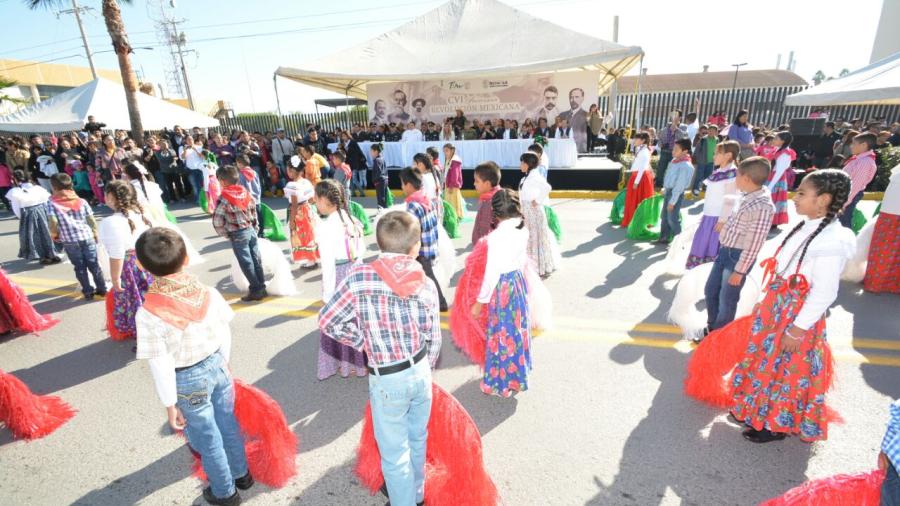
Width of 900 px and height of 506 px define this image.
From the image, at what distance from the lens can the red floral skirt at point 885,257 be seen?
5.36m

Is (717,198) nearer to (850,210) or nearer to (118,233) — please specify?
(850,210)

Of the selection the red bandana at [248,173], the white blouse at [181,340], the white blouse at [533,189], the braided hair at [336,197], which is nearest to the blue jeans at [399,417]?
the white blouse at [181,340]

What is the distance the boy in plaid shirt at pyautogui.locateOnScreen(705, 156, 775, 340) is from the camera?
3.77 meters

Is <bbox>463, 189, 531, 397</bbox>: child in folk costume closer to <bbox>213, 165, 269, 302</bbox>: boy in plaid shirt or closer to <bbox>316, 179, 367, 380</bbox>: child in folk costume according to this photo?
<bbox>316, 179, 367, 380</bbox>: child in folk costume

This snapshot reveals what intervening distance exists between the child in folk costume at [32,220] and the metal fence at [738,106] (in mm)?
18792

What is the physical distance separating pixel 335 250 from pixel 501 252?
1539 mm

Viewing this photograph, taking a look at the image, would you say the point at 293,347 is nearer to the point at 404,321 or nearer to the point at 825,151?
the point at 404,321

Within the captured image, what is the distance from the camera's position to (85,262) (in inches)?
244

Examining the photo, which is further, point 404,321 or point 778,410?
point 778,410

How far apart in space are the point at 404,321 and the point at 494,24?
637 inches

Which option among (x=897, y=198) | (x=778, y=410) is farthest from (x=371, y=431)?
(x=897, y=198)

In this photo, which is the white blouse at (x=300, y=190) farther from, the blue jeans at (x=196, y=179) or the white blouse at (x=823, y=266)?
the blue jeans at (x=196, y=179)

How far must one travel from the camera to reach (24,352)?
5000 mm

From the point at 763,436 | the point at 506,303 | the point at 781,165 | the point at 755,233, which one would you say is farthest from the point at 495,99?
the point at 763,436
